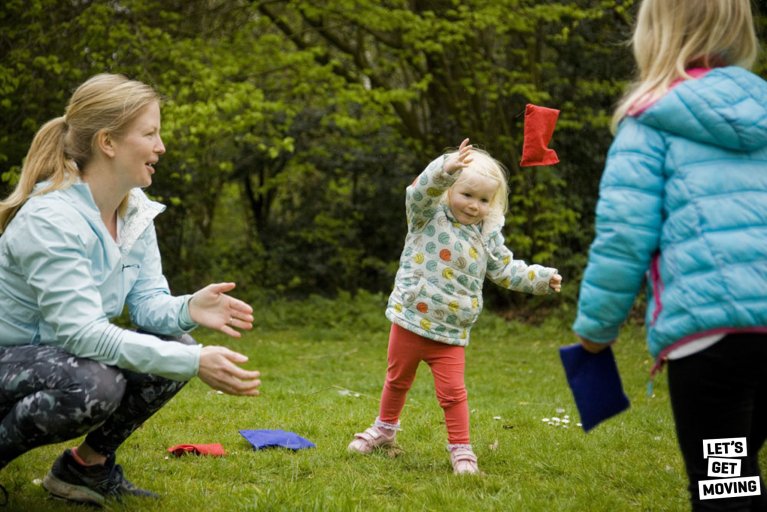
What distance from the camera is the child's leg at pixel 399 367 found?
4.20 metres

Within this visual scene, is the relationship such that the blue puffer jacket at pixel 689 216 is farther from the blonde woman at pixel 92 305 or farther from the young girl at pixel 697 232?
the blonde woman at pixel 92 305

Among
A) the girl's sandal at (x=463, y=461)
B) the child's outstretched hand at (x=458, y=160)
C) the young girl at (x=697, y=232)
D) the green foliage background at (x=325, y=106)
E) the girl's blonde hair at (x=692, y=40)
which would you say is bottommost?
the green foliage background at (x=325, y=106)

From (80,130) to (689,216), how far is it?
2.08 meters

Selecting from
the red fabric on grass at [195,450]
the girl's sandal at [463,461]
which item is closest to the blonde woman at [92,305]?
the red fabric on grass at [195,450]

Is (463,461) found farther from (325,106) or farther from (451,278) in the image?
(325,106)

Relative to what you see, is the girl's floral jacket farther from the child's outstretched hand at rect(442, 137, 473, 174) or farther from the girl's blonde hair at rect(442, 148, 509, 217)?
the child's outstretched hand at rect(442, 137, 473, 174)

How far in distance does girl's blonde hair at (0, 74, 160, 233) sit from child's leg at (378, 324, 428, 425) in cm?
162

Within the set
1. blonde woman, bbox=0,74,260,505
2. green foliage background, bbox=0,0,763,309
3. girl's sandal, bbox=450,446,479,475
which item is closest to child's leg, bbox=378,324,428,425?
girl's sandal, bbox=450,446,479,475

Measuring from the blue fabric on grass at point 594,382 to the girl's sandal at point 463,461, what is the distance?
1.24 m

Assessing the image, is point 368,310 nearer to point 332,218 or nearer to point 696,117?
point 332,218

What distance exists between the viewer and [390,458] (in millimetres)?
4203

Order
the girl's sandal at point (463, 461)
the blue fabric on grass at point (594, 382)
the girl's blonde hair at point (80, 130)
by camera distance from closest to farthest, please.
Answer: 1. the blue fabric on grass at point (594, 382)
2. the girl's blonde hair at point (80, 130)
3. the girl's sandal at point (463, 461)

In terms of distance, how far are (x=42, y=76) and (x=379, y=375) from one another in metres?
5.54

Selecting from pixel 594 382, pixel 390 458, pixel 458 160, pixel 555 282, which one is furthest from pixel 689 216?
pixel 390 458
